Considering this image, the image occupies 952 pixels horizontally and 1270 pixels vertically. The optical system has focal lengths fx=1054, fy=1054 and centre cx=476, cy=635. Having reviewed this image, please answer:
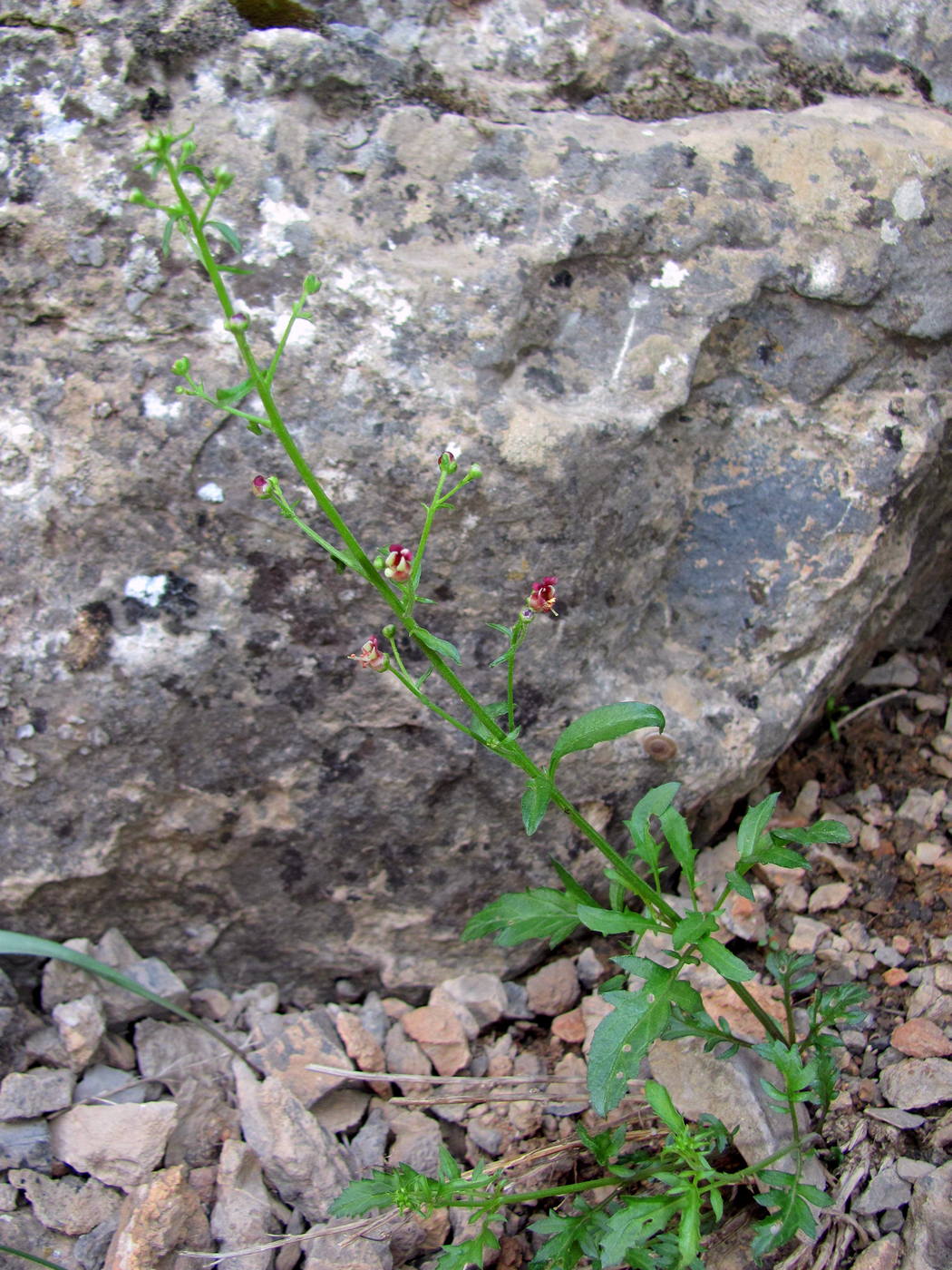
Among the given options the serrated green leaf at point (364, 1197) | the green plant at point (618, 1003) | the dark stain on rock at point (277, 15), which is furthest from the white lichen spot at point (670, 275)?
the serrated green leaf at point (364, 1197)

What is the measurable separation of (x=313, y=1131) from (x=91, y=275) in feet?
6.60

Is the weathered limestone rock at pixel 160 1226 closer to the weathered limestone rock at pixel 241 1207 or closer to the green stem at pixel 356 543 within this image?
the weathered limestone rock at pixel 241 1207

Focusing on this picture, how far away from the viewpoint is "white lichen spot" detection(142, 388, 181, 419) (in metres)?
2.35

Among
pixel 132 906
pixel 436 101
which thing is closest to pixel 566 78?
pixel 436 101

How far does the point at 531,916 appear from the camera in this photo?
2.29m

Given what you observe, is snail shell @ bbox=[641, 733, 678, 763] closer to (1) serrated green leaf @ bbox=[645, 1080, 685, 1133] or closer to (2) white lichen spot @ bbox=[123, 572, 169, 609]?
(1) serrated green leaf @ bbox=[645, 1080, 685, 1133]

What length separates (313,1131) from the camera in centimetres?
243

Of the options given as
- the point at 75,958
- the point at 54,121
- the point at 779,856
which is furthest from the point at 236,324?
the point at 75,958

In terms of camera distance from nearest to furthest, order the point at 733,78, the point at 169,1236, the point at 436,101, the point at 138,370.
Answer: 1. the point at 169,1236
2. the point at 138,370
3. the point at 436,101
4. the point at 733,78

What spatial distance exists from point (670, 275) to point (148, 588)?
1.43 metres

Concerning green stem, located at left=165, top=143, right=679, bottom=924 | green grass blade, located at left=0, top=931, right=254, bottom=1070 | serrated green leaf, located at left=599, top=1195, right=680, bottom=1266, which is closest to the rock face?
green grass blade, located at left=0, top=931, right=254, bottom=1070

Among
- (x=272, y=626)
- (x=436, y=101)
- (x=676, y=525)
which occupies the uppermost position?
(x=436, y=101)

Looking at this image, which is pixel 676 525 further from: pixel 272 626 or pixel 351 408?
pixel 272 626

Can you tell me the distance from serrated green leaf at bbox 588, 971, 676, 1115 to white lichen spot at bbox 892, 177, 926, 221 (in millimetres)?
1952
